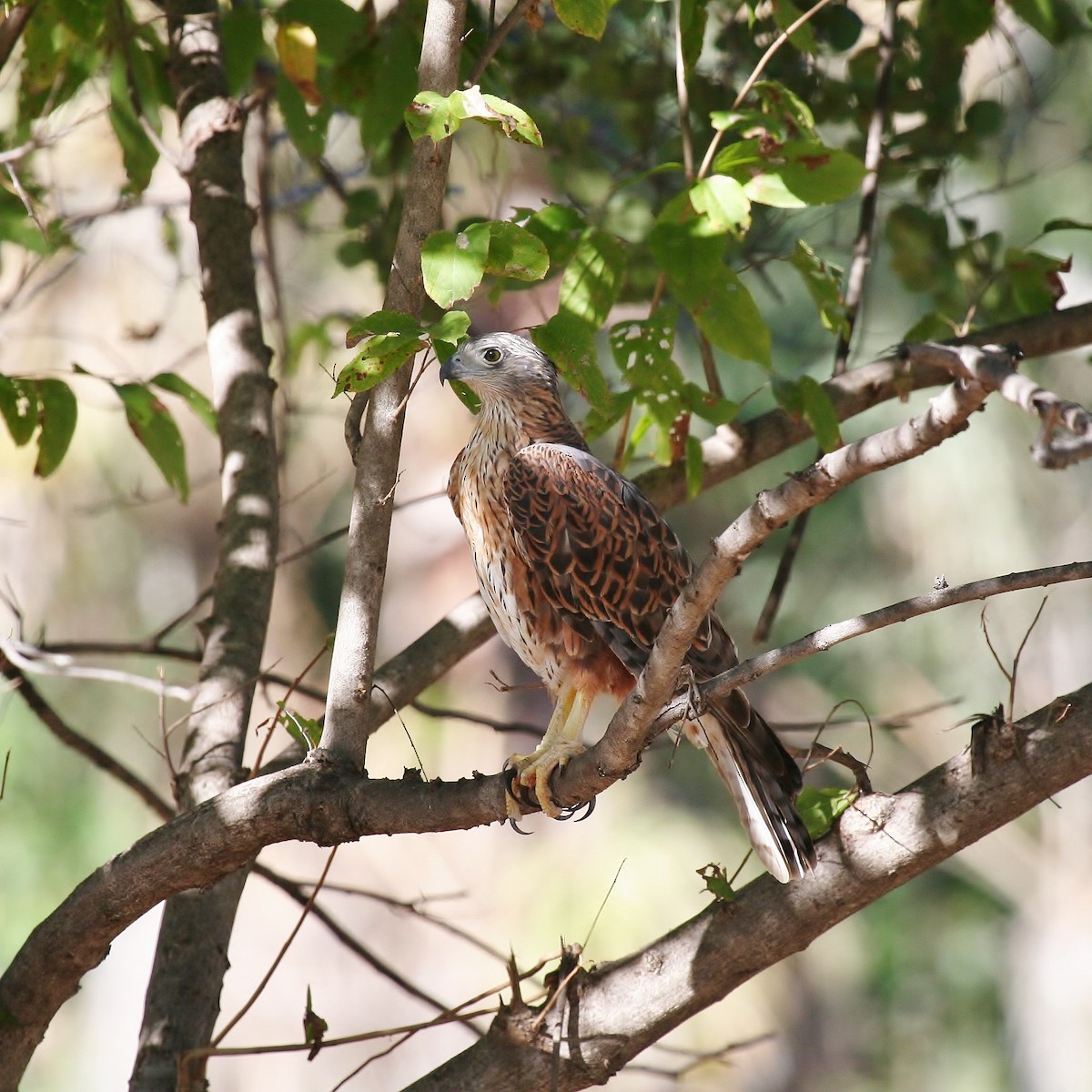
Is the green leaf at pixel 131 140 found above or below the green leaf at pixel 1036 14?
above

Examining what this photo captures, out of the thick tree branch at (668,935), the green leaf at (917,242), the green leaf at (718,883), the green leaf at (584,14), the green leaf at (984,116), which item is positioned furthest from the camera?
the green leaf at (917,242)

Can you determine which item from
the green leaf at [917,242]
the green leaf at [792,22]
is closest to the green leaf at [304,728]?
the green leaf at [792,22]

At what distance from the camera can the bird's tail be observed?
8.11ft

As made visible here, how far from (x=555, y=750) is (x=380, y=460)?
0.89m

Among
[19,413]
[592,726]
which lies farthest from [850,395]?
[592,726]

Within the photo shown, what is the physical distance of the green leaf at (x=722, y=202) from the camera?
2.11m

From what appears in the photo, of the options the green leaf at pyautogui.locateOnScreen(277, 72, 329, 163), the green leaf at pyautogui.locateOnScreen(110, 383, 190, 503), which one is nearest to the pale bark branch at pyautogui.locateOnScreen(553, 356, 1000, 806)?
the green leaf at pyautogui.locateOnScreen(110, 383, 190, 503)

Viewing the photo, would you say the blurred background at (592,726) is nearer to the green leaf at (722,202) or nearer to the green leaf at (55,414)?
the green leaf at (55,414)

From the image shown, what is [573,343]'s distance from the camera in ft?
6.71

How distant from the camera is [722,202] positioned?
6.98 ft

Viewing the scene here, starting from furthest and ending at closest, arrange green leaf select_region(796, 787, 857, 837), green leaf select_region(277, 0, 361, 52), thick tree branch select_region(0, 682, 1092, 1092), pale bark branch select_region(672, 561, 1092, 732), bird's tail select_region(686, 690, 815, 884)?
green leaf select_region(277, 0, 361, 52) < bird's tail select_region(686, 690, 815, 884) < green leaf select_region(796, 787, 857, 837) < thick tree branch select_region(0, 682, 1092, 1092) < pale bark branch select_region(672, 561, 1092, 732)

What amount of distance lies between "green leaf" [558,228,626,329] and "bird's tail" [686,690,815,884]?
2.85ft

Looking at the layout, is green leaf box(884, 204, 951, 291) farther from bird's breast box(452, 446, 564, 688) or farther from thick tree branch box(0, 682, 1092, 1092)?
thick tree branch box(0, 682, 1092, 1092)

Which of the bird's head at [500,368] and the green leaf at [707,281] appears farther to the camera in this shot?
the bird's head at [500,368]
